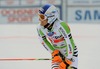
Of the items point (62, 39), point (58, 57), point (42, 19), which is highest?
point (42, 19)

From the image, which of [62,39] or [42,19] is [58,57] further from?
[42,19]

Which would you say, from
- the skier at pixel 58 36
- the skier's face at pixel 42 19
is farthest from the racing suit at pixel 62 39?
the skier's face at pixel 42 19

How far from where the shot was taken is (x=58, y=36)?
4.04 meters

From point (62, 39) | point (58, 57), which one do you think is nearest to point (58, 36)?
point (62, 39)

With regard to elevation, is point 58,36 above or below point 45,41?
above

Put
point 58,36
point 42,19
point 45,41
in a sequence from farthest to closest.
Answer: point 45,41 → point 58,36 → point 42,19

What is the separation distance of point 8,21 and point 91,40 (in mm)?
4458

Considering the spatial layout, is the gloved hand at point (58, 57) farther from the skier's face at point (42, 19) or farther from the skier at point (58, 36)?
the skier's face at point (42, 19)

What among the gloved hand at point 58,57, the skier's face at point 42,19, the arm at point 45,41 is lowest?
the gloved hand at point 58,57

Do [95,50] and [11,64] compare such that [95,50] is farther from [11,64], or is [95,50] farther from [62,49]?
[62,49]

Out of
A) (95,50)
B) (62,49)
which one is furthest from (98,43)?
(62,49)

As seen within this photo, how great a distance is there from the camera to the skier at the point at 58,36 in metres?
3.94

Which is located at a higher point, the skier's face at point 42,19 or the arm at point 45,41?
the skier's face at point 42,19

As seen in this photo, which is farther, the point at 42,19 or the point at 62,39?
the point at 62,39
